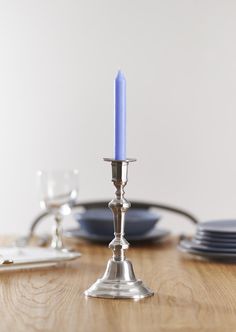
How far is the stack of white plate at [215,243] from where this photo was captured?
6.08ft

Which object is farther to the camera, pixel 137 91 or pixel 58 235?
pixel 137 91

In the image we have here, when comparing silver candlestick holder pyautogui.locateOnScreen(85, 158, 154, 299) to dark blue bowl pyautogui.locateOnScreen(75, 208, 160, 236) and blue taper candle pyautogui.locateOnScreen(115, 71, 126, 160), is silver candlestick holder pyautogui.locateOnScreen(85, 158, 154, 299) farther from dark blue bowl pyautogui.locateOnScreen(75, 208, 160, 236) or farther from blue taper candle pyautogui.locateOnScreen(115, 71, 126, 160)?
dark blue bowl pyautogui.locateOnScreen(75, 208, 160, 236)

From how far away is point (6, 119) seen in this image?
475 cm

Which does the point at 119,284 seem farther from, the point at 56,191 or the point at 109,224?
the point at 109,224

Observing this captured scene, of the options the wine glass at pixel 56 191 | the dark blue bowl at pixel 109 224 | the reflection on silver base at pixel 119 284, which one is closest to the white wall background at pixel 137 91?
the dark blue bowl at pixel 109 224

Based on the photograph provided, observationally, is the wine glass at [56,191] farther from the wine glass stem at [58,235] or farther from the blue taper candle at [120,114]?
the blue taper candle at [120,114]

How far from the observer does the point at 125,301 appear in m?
1.31

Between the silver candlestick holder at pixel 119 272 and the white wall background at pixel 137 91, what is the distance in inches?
124

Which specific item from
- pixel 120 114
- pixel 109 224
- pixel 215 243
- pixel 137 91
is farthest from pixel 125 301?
pixel 137 91

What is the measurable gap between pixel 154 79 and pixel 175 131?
0.33 meters

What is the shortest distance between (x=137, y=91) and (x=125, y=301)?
10.9ft

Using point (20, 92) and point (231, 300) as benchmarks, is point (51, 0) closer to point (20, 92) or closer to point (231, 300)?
point (20, 92)

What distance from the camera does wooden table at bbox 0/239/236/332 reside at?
1.15m

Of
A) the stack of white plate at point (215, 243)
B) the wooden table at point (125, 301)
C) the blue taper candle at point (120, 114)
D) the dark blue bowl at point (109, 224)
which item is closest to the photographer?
the wooden table at point (125, 301)
